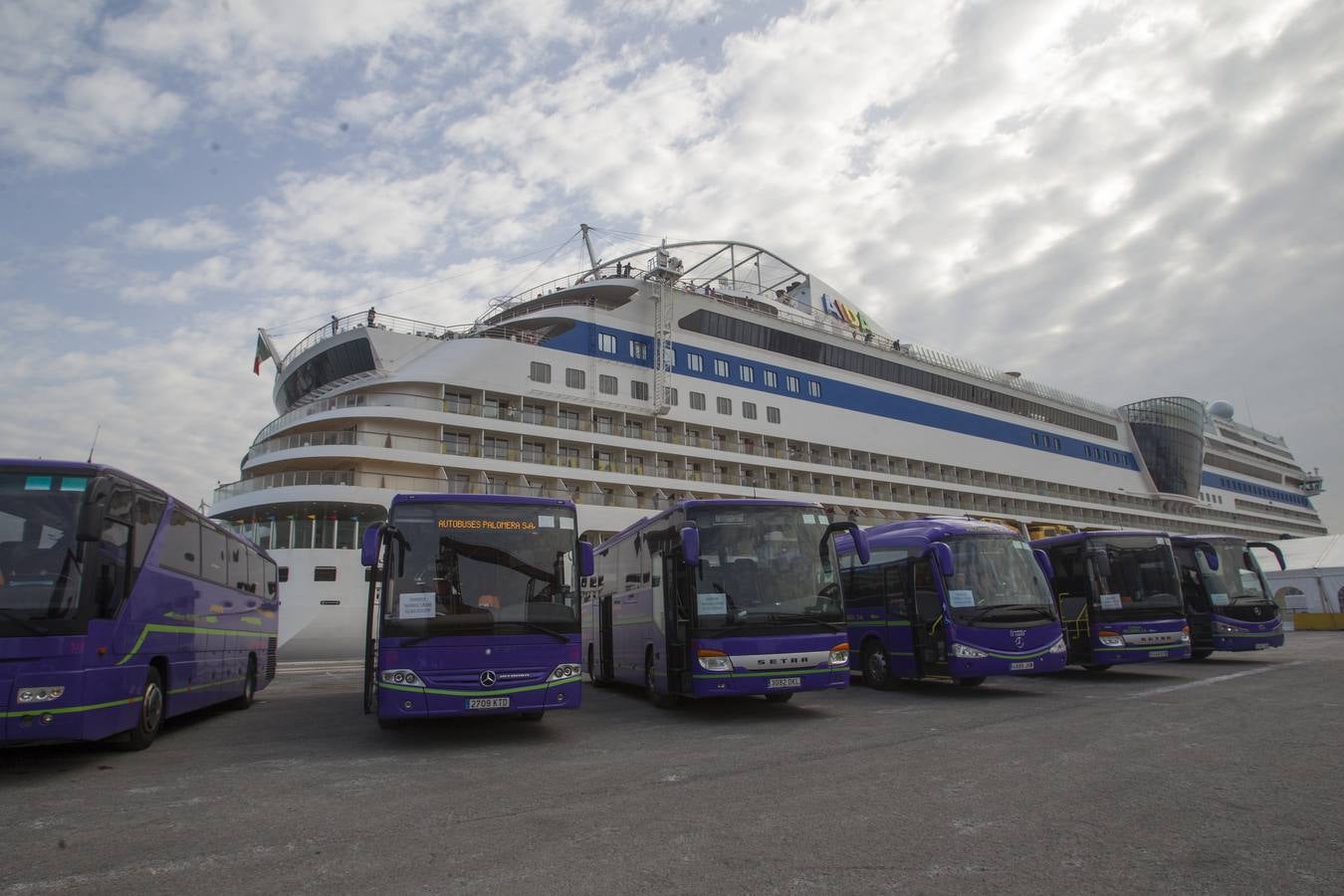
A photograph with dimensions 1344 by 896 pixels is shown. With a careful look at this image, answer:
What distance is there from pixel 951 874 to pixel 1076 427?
61.2 meters

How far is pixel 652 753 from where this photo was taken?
7.52 meters

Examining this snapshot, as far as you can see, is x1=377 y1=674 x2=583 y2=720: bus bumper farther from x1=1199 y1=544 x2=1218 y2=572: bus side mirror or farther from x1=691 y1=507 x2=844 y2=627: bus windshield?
x1=1199 y1=544 x2=1218 y2=572: bus side mirror

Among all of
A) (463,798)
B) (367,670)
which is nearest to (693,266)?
(367,670)

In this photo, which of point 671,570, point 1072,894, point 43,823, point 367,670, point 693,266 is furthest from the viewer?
point 693,266

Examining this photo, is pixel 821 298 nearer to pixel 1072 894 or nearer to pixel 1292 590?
pixel 1292 590

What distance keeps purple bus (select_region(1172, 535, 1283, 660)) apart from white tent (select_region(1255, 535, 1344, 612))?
16.1 m

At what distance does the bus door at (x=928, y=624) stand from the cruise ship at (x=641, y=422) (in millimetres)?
11205

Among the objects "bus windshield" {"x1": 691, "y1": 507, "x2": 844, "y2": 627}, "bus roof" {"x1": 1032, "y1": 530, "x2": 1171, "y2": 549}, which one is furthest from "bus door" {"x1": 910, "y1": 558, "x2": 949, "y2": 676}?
"bus roof" {"x1": 1032, "y1": 530, "x2": 1171, "y2": 549}

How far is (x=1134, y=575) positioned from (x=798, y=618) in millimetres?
7651

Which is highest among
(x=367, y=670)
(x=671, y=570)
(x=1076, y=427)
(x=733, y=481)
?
(x=1076, y=427)

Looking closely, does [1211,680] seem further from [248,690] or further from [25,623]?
[25,623]

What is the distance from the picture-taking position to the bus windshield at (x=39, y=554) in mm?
6621

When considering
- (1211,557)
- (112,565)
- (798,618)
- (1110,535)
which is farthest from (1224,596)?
(112,565)

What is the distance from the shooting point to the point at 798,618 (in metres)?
10.0
